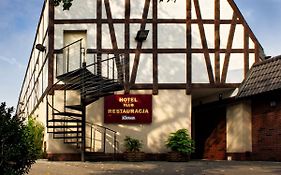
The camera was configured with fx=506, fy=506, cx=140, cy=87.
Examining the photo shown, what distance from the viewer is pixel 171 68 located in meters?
20.3

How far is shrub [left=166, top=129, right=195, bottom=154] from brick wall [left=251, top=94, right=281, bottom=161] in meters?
2.64

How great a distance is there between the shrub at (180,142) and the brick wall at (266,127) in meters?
2.64

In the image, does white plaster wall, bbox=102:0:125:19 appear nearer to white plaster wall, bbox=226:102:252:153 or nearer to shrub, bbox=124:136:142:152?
shrub, bbox=124:136:142:152

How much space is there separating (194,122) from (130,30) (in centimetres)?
640

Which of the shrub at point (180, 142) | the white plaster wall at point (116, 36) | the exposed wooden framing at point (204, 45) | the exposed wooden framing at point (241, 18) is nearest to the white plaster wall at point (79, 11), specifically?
the white plaster wall at point (116, 36)

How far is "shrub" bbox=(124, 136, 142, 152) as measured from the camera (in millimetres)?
19531

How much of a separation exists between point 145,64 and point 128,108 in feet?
6.23

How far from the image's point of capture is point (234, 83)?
20.6m

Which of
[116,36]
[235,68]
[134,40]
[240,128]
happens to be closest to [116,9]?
[116,36]

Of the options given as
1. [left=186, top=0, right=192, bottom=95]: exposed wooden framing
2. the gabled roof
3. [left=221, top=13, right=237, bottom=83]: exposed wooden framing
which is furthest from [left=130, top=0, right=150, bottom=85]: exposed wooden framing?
the gabled roof

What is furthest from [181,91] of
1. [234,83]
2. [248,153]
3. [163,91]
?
[248,153]

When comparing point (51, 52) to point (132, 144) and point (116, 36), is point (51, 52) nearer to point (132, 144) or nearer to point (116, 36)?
point (116, 36)

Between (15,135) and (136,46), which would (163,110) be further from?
(15,135)

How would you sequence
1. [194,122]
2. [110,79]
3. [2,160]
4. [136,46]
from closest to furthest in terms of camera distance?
1. [2,160]
2. [110,79]
3. [136,46]
4. [194,122]
